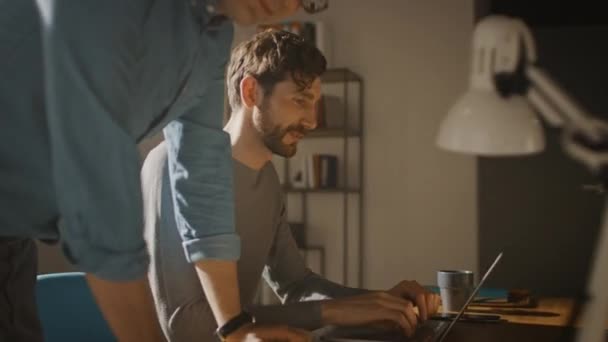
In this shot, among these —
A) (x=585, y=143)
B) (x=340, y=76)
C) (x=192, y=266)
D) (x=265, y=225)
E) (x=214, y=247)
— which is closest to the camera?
(x=585, y=143)

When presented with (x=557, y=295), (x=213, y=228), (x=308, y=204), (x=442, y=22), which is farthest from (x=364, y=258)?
(x=557, y=295)

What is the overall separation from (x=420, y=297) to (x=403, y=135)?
1.20 ft

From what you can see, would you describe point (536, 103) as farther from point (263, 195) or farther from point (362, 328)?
point (263, 195)

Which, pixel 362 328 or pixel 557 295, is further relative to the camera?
pixel 362 328

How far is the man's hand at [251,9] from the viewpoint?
1.92 feet

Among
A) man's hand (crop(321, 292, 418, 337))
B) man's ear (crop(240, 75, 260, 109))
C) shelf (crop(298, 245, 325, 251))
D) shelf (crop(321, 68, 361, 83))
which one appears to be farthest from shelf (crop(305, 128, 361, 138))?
man's hand (crop(321, 292, 418, 337))

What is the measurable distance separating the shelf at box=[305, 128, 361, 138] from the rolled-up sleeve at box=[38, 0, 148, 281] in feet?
7.03

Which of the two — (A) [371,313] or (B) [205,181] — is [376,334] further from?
(B) [205,181]

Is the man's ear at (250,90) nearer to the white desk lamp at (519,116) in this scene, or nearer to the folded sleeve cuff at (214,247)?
the folded sleeve cuff at (214,247)

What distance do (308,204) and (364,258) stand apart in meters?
0.63

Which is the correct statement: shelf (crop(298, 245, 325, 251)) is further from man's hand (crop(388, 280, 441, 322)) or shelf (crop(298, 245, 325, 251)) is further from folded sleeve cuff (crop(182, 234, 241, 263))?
folded sleeve cuff (crop(182, 234, 241, 263))

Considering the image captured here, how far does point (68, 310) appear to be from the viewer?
117 cm

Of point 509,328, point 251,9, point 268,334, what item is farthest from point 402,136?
point 251,9

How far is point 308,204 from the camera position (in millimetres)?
2953
